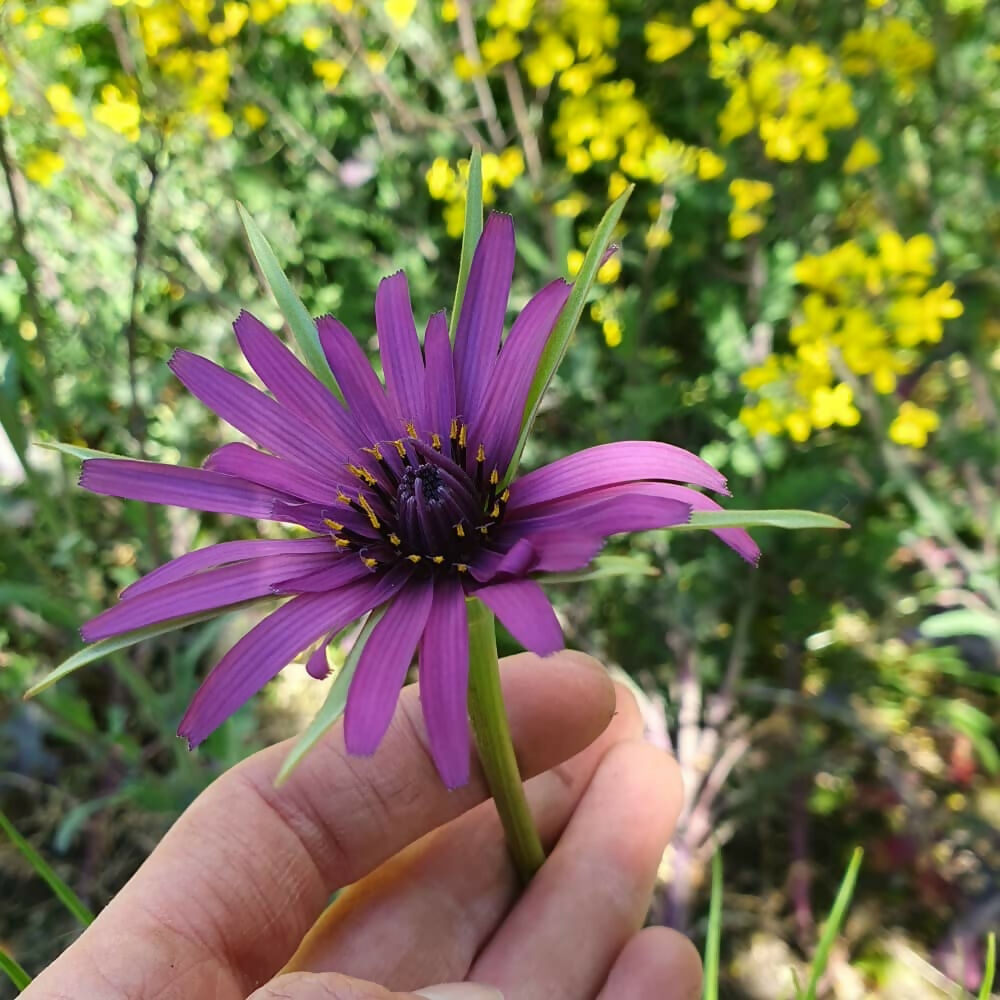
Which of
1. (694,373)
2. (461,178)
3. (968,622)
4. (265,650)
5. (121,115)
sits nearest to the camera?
(265,650)

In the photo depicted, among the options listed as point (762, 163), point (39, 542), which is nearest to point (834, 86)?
point (762, 163)

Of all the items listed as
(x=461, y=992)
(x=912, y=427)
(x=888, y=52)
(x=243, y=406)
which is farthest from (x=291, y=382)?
(x=888, y=52)

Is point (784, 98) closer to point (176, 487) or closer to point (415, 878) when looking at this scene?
point (176, 487)

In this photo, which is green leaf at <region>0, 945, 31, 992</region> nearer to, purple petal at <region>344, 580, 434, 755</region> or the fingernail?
the fingernail

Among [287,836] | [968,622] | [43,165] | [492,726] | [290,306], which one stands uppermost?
[43,165]

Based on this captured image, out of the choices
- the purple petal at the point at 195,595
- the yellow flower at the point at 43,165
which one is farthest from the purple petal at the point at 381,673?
the yellow flower at the point at 43,165
